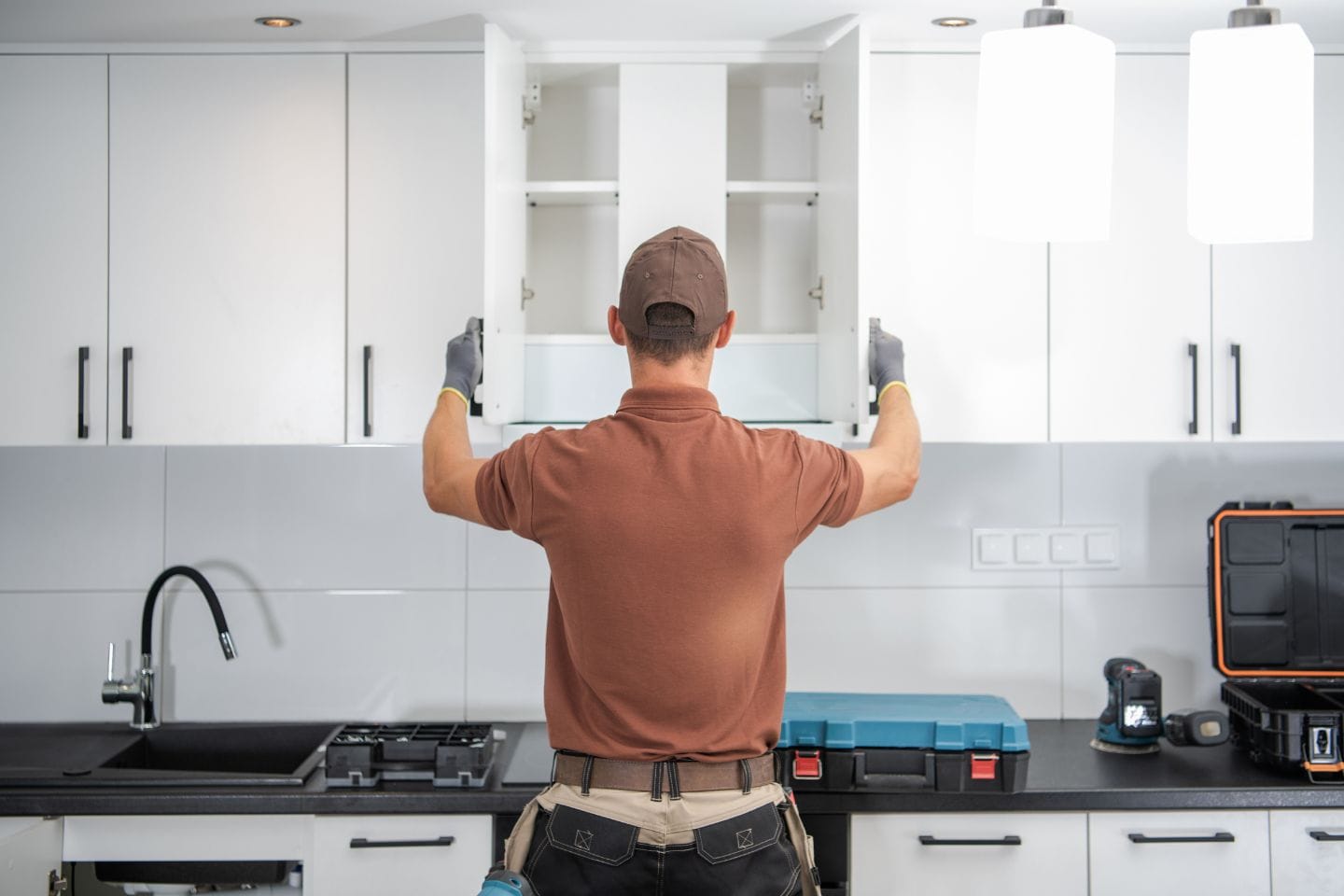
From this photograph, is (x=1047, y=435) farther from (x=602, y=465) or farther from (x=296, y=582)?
(x=296, y=582)

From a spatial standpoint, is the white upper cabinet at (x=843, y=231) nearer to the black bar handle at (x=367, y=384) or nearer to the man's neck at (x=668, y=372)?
the man's neck at (x=668, y=372)

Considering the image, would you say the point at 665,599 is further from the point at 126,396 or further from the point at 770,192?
the point at 126,396

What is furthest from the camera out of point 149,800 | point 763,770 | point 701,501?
point 149,800

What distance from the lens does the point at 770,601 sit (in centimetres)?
176

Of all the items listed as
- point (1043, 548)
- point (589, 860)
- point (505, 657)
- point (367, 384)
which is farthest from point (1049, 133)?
point (505, 657)

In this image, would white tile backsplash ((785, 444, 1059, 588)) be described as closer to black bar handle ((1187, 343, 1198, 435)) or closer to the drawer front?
black bar handle ((1187, 343, 1198, 435))

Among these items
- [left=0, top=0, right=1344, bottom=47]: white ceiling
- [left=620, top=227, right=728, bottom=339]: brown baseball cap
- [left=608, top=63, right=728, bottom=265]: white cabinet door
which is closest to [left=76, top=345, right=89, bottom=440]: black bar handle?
[left=0, top=0, right=1344, bottom=47]: white ceiling

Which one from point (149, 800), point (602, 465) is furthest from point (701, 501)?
point (149, 800)

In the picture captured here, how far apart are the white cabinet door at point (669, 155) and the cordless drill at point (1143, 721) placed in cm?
125

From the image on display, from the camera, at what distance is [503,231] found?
222 cm

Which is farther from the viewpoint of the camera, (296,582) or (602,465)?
(296,582)

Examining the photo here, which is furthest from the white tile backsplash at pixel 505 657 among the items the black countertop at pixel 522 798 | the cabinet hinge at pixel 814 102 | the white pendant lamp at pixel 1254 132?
the white pendant lamp at pixel 1254 132

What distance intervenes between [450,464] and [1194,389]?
1478 mm

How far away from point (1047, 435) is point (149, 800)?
72.5 inches
